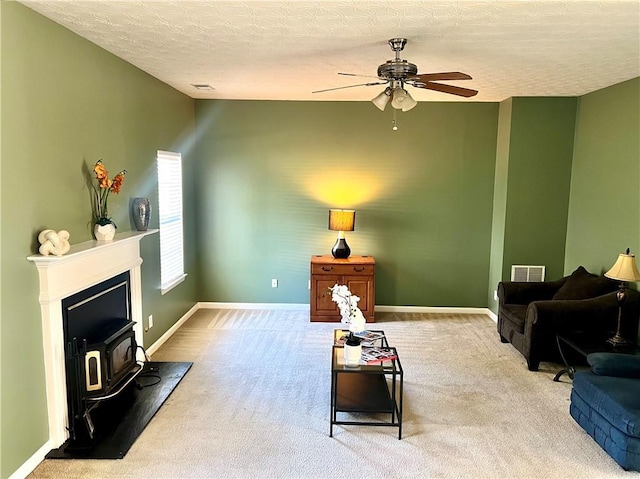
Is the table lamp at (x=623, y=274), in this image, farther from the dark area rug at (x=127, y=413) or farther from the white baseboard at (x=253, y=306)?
the dark area rug at (x=127, y=413)

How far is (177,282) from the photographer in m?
5.38

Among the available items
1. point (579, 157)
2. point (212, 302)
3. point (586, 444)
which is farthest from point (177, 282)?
point (579, 157)

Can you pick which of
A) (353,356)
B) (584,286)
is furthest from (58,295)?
(584,286)

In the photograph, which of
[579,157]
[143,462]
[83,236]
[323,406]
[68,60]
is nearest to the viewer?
[143,462]

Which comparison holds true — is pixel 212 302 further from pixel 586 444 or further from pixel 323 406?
pixel 586 444

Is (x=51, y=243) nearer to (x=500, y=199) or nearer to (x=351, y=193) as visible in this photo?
(x=351, y=193)

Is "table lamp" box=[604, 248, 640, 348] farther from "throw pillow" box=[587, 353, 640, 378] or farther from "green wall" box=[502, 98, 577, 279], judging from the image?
"green wall" box=[502, 98, 577, 279]

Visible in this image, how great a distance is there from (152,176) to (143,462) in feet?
8.93

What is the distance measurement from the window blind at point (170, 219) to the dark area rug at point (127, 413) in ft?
3.60

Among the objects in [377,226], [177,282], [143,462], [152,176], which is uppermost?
[152,176]

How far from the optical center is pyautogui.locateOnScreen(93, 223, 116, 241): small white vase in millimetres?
3441

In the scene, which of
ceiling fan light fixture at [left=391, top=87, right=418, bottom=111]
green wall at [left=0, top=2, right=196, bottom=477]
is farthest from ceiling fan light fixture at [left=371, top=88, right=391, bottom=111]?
green wall at [left=0, top=2, right=196, bottom=477]

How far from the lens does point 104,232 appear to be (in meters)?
3.45

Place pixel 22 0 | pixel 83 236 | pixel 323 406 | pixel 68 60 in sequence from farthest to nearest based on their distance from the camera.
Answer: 1. pixel 323 406
2. pixel 83 236
3. pixel 68 60
4. pixel 22 0
